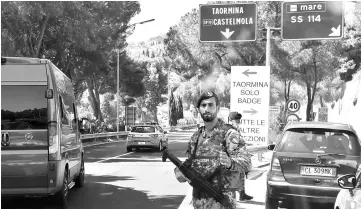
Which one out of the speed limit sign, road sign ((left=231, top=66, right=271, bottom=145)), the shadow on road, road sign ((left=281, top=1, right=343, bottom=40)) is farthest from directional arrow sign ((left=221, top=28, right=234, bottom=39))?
the shadow on road

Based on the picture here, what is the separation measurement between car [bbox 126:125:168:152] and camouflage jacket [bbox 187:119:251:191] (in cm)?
2006

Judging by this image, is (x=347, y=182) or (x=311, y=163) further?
(x=311, y=163)

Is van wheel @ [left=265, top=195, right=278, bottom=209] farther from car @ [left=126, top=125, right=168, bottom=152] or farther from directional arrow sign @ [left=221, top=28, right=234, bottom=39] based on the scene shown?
car @ [left=126, top=125, right=168, bottom=152]

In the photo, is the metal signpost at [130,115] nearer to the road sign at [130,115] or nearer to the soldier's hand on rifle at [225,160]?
the road sign at [130,115]

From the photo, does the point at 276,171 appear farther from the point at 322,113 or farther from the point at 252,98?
the point at 322,113

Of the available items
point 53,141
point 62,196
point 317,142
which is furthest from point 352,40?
point 53,141

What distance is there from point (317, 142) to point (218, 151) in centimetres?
395

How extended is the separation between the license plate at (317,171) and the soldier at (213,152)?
3401 millimetres

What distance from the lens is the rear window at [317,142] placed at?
768 centimetres

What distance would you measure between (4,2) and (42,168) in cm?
1373

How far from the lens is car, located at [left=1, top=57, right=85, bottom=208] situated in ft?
26.3

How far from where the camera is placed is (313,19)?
62.7ft

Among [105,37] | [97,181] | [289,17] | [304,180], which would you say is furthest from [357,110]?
[304,180]

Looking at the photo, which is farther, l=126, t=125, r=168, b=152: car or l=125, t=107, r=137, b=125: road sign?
l=125, t=107, r=137, b=125: road sign
